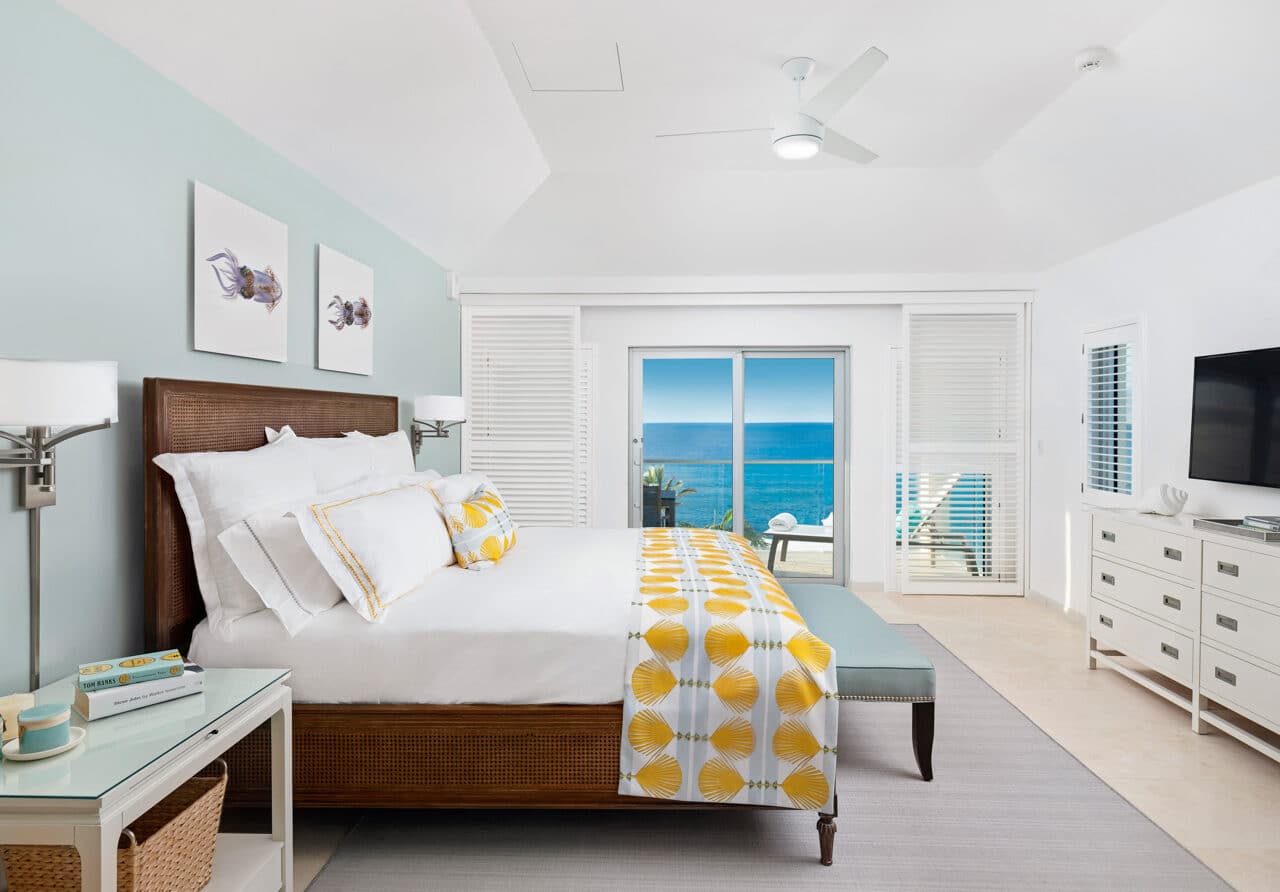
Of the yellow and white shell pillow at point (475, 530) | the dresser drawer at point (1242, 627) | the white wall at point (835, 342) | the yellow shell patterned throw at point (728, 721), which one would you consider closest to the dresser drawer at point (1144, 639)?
the dresser drawer at point (1242, 627)

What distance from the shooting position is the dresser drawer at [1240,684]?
8.27 feet

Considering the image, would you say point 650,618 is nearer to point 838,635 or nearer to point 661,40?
point 838,635

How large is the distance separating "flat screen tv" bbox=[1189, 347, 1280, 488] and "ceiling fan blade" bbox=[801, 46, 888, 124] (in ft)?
6.50

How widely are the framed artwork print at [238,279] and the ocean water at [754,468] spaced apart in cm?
320

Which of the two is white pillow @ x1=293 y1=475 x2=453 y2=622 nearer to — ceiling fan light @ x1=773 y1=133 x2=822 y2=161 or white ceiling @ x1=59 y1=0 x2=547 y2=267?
white ceiling @ x1=59 y1=0 x2=547 y2=267

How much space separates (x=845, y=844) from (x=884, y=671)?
1.80ft

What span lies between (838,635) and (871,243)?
3.15 metres

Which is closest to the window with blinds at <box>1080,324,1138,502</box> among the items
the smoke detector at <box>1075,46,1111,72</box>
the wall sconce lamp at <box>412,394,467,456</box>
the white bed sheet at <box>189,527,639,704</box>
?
the smoke detector at <box>1075,46,1111,72</box>

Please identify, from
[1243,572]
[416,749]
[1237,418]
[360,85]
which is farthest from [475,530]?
[1237,418]

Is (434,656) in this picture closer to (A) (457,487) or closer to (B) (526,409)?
(A) (457,487)

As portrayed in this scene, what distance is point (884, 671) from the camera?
240 cm

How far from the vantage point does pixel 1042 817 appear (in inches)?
90.3

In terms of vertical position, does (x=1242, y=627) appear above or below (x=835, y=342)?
below

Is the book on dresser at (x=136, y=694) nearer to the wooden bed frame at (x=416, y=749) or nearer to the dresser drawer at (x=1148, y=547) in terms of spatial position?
the wooden bed frame at (x=416, y=749)
